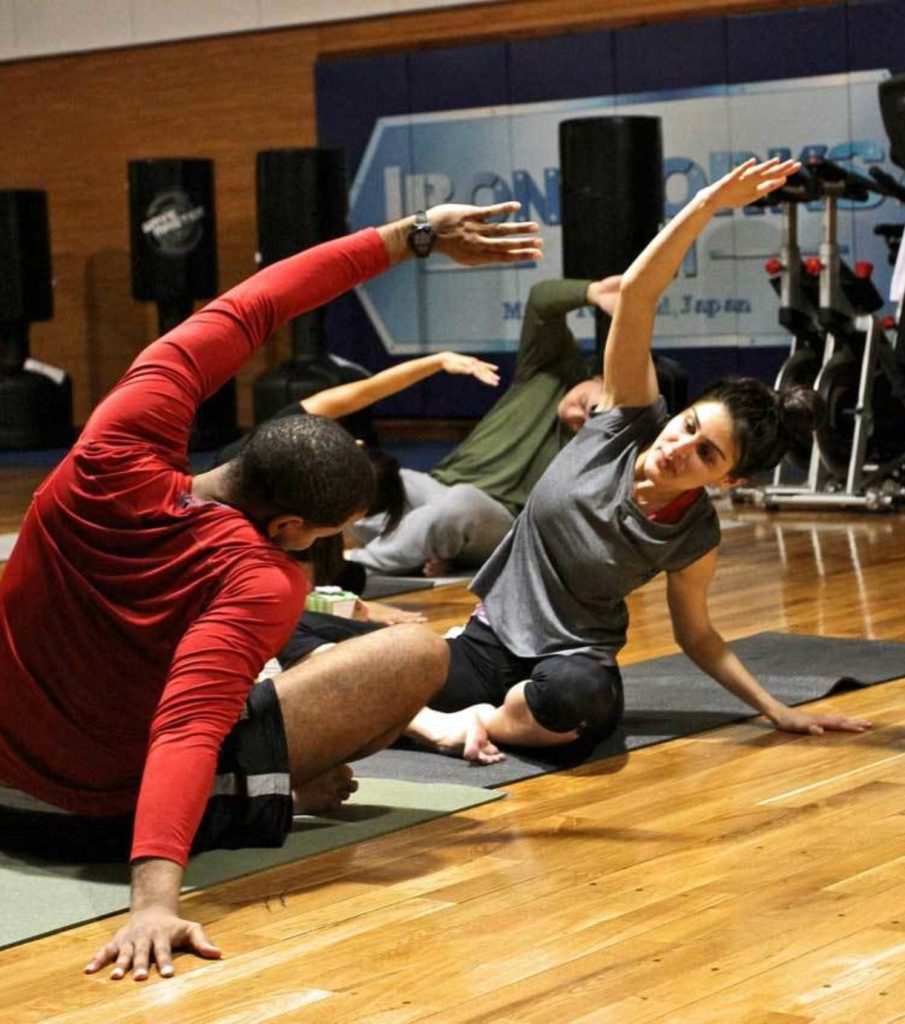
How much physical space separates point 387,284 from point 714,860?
7861 mm

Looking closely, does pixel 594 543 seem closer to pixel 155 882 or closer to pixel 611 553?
pixel 611 553

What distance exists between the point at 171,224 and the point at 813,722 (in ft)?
22.2

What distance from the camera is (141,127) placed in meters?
11.2

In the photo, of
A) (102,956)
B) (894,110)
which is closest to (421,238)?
(102,956)

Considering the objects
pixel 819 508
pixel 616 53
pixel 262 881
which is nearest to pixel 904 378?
pixel 819 508

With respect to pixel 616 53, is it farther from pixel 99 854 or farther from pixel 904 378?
pixel 99 854

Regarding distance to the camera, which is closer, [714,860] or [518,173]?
[714,860]

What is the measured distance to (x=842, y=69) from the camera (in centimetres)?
866

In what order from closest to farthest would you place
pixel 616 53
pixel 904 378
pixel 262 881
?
pixel 262 881, pixel 904 378, pixel 616 53

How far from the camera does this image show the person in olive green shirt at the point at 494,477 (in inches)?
219

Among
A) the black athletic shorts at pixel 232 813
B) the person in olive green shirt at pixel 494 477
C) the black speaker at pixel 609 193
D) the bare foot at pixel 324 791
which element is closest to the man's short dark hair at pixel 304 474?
the black athletic shorts at pixel 232 813

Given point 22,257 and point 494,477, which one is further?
point 22,257

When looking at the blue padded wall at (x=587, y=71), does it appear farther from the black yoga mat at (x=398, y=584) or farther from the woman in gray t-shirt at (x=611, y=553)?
the woman in gray t-shirt at (x=611, y=553)

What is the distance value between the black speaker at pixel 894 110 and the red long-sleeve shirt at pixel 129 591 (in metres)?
3.10
